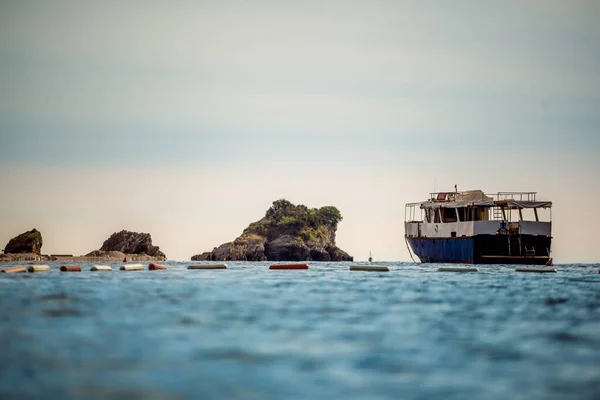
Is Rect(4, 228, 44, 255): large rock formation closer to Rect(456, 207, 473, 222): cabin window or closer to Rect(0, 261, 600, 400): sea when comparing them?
Rect(456, 207, 473, 222): cabin window

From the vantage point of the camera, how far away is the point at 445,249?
391 feet

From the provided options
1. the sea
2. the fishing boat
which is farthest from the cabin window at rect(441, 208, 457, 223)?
the sea

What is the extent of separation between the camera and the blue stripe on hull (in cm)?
11361

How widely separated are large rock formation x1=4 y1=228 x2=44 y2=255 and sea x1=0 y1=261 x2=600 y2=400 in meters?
120

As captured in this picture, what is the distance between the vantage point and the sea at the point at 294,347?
17.6 metres

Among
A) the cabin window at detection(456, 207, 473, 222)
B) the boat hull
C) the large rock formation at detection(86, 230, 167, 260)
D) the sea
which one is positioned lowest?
the sea

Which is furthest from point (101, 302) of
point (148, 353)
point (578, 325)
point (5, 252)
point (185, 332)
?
point (5, 252)

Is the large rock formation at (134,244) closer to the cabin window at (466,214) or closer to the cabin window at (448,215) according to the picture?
the cabin window at (448,215)

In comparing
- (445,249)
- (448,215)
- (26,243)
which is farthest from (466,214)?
(26,243)

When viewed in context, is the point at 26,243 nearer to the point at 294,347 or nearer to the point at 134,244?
the point at 134,244

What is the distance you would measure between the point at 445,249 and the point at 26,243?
8201cm

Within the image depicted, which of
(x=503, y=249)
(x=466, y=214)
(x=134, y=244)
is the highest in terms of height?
(x=466, y=214)

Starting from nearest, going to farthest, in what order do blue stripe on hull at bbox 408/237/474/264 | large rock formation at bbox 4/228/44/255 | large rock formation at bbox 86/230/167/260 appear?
blue stripe on hull at bbox 408/237/474/264 < large rock formation at bbox 4/228/44/255 < large rock formation at bbox 86/230/167/260

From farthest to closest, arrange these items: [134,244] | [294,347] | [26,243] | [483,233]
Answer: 1. [134,244]
2. [26,243]
3. [483,233]
4. [294,347]
